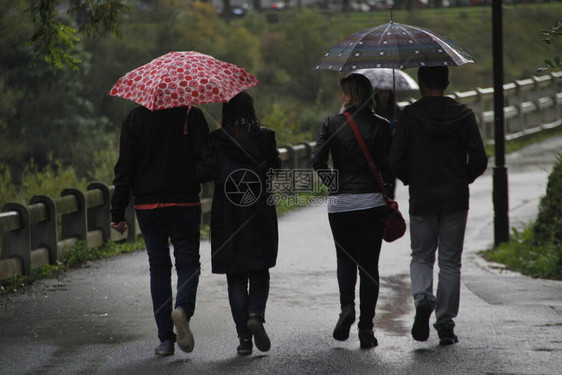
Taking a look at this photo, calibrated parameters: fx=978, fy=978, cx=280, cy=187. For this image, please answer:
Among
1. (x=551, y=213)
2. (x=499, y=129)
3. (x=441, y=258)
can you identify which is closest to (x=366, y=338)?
(x=441, y=258)

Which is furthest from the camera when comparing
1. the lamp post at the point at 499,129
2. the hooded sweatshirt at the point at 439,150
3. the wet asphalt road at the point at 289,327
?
the lamp post at the point at 499,129

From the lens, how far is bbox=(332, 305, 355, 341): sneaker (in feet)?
20.6

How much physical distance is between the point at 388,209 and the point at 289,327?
54.5 inches

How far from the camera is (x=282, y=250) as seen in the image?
1150 cm

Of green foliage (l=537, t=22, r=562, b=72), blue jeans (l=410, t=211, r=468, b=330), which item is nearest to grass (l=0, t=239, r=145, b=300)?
blue jeans (l=410, t=211, r=468, b=330)

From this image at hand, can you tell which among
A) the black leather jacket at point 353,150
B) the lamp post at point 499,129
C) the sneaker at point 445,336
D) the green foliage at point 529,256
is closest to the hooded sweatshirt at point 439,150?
the black leather jacket at point 353,150

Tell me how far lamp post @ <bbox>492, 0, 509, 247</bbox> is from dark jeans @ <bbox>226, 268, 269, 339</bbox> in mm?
5593

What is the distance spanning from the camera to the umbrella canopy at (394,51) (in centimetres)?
637

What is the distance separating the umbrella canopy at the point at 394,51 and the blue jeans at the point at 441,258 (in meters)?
1.02

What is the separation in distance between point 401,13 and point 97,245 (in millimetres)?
45184

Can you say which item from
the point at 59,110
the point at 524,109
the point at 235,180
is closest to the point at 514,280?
the point at 235,180

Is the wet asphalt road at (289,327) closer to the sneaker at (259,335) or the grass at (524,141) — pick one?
the sneaker at (259,335)

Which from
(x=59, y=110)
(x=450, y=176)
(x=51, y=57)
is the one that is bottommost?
(x=59, y=110)

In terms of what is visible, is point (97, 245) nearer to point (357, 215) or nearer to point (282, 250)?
point (282, 250)
